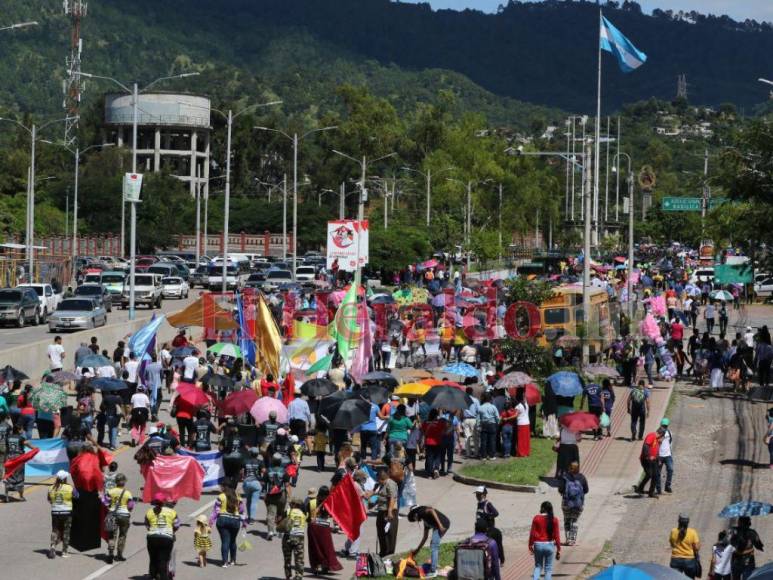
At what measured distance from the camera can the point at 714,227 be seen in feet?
294

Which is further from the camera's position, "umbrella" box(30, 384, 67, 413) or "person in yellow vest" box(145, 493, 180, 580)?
Result: "umbrella" box(30, 384, 67, 413)

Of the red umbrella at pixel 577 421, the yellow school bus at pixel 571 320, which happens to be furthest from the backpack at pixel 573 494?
the yellow school bus at pixel 571 320

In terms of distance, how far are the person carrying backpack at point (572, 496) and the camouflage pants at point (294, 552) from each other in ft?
14.2

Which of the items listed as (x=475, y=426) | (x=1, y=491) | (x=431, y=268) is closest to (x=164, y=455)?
(x=1, y=491)

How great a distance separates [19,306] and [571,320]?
18447 mm

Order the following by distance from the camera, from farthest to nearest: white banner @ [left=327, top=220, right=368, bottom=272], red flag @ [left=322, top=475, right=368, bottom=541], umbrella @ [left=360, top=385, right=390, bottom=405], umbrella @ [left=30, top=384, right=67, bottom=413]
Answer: white banner @ [left=327, top=220, right=368, bottom=272]
umbrella @ [left=360, top=385, right=390, bottom=405]
umbrella @ [left=30, top=384, right=67, bottom=413]
red flag @ [left=322, top=475, right=368, bottom=541]

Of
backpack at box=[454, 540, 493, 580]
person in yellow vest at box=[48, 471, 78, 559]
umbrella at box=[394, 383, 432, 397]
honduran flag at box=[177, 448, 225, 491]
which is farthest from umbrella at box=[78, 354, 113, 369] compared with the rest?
backpack at box=[454, 540, 493, 580]

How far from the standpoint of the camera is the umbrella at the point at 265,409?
25.4m

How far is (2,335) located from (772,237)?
2307 cm

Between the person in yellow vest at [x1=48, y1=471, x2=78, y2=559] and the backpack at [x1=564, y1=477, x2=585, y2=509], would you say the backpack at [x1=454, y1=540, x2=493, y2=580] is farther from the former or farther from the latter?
the person in yellow vest at [x1=48, y1=471, x2=78, y2=559]

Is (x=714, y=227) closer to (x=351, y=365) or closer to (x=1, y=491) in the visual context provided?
(x=351, y=365)

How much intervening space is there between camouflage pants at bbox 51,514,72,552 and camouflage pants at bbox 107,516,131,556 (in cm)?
56

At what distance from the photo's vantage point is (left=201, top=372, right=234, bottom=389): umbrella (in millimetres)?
29141

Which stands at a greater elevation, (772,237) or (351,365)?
(772,237)
